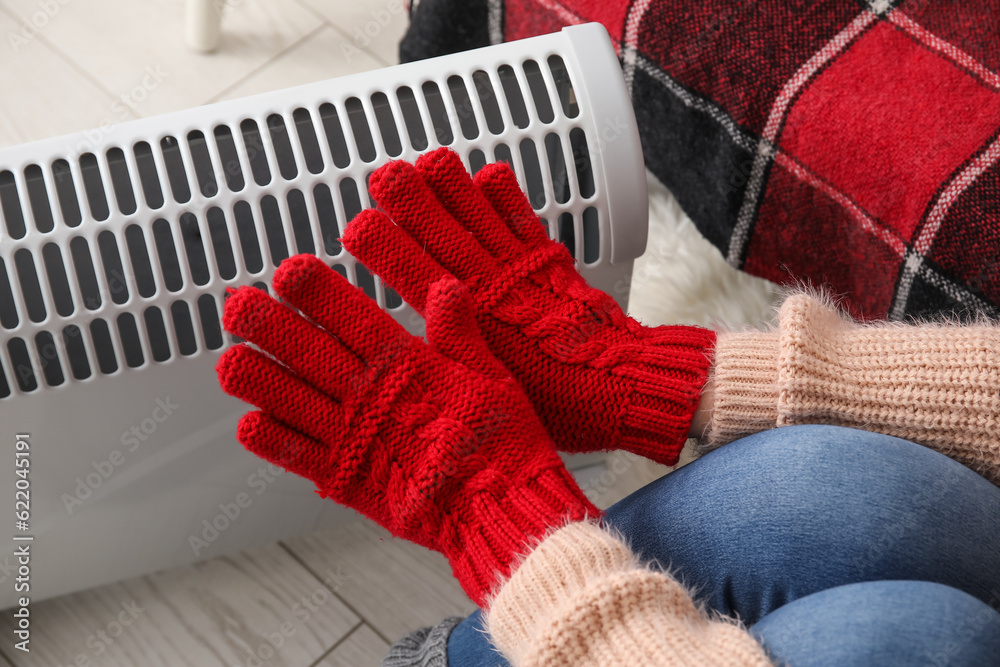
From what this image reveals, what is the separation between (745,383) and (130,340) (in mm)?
441

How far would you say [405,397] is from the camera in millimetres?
525

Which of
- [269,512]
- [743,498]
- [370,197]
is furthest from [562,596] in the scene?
[269,512]

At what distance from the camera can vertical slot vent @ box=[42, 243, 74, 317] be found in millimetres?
555

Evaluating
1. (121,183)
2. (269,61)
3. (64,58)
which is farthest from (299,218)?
(64,58)

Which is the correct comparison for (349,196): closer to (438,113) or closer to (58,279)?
(438,113)

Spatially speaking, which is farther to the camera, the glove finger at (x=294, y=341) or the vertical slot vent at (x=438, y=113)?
the vertical slot vent at (x=438, y=113)

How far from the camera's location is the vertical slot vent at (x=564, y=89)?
62cm

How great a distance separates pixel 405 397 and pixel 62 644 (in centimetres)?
59

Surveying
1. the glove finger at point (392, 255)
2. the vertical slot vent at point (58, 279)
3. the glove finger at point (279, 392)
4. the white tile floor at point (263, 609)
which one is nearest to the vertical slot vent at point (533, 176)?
the glove finger at point (392, 255)

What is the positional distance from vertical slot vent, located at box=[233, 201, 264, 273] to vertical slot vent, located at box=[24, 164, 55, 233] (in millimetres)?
122

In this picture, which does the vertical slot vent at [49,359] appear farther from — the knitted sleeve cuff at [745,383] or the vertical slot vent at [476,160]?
the knitted sleeve cuff at [745,383]

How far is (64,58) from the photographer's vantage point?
115 centimetres

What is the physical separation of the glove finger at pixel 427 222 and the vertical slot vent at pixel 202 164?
115 millimetres

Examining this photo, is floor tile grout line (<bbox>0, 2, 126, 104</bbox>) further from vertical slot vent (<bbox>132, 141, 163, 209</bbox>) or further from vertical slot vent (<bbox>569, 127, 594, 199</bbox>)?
vertical slot vent (<bbox>569, 127, 594, 199</bbox>)
